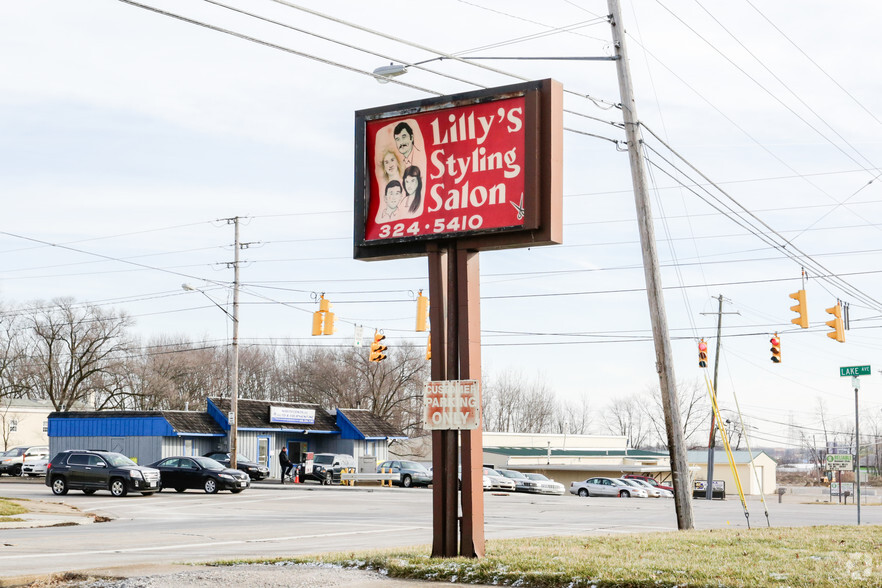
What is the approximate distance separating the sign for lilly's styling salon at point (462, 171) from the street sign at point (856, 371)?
16.5m

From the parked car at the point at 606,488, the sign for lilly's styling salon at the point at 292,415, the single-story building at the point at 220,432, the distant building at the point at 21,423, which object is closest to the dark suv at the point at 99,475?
the single-story building at the point at 220,432

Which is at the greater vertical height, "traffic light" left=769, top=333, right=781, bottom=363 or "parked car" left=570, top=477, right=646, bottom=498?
"traffic light" left=769, top=333, right=781, bottom=363

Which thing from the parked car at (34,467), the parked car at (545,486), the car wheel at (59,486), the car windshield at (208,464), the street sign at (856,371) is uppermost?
the street sign at (856,371)

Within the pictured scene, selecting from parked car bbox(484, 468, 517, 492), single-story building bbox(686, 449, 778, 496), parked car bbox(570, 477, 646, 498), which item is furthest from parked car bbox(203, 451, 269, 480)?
single-story building bbox(686, 449, 778, 496)

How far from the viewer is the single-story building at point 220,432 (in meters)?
50.2

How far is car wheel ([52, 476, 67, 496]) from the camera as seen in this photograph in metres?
32.6

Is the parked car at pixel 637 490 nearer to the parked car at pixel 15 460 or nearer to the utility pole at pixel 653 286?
the utility pole at pixel 653 286

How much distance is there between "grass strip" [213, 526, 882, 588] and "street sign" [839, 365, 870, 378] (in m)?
12.5

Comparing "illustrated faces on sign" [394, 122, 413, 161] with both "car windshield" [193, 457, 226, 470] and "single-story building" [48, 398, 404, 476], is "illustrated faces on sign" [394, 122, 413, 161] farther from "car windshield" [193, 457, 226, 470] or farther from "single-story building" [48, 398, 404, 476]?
"single-story building" [48, 398, 404, 476]

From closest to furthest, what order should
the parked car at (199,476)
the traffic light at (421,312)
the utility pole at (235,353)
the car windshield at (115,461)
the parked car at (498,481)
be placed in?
the traffic light at (421,312)
the car windshield at (115,461)
the parked car at (199,476)
the utility pole at (235,353)
the parked car at (498,481)

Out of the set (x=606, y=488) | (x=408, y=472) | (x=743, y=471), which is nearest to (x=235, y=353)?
(x=408, y=472)

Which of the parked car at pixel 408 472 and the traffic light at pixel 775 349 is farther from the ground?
the traffic light at pixel 775 349

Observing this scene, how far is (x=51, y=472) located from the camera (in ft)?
108

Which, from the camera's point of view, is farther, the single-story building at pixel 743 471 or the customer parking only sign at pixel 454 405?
the single-story building at pixel 743 471
